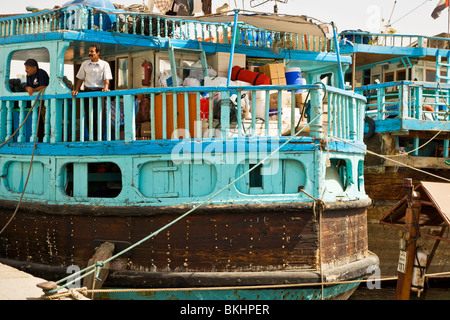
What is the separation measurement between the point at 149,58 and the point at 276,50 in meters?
2.13

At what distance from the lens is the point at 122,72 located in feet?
31.2

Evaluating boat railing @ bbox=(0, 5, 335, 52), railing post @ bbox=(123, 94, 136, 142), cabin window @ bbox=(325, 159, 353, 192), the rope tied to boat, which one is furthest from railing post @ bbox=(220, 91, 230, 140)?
the rope tied to boat

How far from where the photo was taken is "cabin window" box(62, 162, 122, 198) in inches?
306

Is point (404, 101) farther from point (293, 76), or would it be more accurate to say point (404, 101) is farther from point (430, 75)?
point (430, 75)

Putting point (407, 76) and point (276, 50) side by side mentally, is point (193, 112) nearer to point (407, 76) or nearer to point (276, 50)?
point (276, 50)

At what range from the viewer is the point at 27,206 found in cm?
803

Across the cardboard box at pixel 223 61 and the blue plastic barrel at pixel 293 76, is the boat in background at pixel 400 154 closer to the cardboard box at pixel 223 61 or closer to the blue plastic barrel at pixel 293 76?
the blue plastic barrel at pixel 293 76

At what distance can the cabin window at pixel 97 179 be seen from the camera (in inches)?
306

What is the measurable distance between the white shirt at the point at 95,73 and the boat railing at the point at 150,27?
521 millimetres

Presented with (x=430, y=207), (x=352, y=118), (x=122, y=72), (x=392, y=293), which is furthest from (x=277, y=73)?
(x=392, y=293)

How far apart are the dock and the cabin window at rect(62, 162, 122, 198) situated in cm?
133

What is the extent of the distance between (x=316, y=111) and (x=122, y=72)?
3585mm

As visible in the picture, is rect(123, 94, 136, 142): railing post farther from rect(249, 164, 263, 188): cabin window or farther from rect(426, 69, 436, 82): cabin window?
rect(426, 69, 436, 82): cabin window
